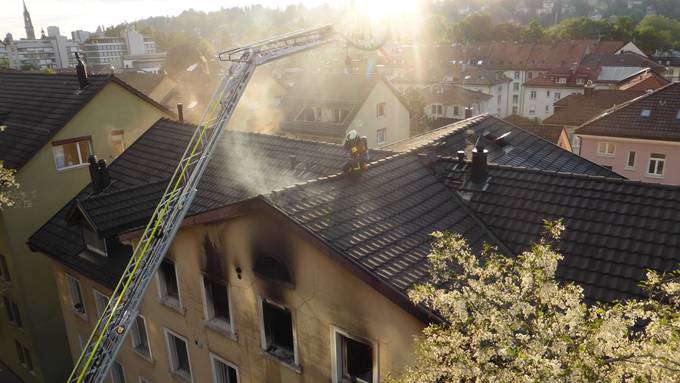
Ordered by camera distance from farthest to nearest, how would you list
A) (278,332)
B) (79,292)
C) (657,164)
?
(657,164)
(79,292)
(278,332)

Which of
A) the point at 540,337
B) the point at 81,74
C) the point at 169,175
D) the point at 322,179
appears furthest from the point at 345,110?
the point at 540,337

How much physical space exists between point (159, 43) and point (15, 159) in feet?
644

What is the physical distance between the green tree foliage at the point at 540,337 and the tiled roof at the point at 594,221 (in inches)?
137

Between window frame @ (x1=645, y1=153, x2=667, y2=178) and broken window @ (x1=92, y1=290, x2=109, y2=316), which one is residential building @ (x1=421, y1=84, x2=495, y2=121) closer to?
window frame @ (x1=645, y1=153, x2=667, y2=178)

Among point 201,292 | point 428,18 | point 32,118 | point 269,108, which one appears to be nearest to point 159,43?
point 428,18

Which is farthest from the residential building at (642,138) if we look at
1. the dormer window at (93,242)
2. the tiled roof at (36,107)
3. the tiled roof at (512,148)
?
the dormer window at (93,242)

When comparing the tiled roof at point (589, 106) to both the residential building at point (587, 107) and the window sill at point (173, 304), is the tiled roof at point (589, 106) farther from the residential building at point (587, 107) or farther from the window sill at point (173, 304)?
the window sill at point (173, 304)

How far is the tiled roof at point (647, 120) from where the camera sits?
30.7 metres

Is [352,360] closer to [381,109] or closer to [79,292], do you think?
[79,292]

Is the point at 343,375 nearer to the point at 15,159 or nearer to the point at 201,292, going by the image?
the point at 201,292

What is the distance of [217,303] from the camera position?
11.8 meters

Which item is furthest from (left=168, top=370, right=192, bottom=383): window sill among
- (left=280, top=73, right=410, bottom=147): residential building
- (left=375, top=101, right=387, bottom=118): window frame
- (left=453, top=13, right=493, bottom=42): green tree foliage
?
(left=453, top=13, right=493, bottom=42): green tree foliage

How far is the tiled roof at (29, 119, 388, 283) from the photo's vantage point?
13664mm

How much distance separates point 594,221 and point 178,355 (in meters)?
10.9
